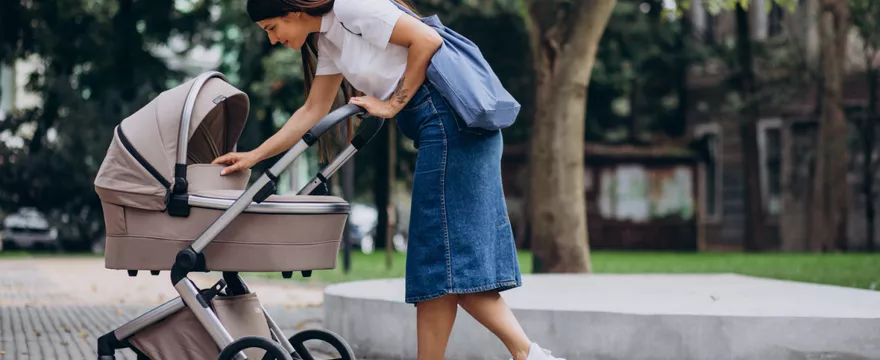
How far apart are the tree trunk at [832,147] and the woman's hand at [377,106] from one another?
70.4 ft

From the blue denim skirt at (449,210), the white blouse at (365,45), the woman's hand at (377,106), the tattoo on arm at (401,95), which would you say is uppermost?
the white blouse at (365,45)

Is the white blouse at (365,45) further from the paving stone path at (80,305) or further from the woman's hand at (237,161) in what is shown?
the paving stone path at (80,305)

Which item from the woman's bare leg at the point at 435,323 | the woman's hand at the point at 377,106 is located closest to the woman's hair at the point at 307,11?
the woman's hand at the point at 377,106

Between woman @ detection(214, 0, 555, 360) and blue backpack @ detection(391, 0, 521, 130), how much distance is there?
0.05m

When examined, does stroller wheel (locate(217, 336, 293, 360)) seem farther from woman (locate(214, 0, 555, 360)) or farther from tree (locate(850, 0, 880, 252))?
tree (locate(850, 0, 880, 252))

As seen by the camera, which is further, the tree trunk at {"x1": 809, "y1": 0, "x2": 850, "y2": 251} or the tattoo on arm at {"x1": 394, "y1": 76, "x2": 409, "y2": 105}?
the tree trunk at {"x1": 809, "y1": 0, "x2": 850, "y2": 251}

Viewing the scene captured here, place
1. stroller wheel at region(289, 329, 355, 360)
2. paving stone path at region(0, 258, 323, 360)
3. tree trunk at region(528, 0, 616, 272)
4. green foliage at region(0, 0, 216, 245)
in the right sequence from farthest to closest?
1. green foliage at region(0, 0, 216, 245)
2. tree trunk at region(528, 0, 616, 272)
3. paving stone path at region(0, 258, 323, 360)
4. stroller wheel at region(289, 329, 355, 360)

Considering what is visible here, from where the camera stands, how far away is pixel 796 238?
32312mm

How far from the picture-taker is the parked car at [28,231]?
28281 millimetres

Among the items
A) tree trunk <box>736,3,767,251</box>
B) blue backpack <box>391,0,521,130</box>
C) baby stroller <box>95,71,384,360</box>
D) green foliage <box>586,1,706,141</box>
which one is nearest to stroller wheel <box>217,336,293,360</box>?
baby stroller <box>95,71,384,360</box>

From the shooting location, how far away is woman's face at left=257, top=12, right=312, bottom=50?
184 inches

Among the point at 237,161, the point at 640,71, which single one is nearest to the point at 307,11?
the point at 237,161

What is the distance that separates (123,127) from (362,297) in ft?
9.39

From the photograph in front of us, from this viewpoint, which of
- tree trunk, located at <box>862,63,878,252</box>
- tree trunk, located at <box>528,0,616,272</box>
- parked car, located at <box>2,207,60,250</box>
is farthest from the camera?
parked car, located at <box>2,207,60,250</box>
